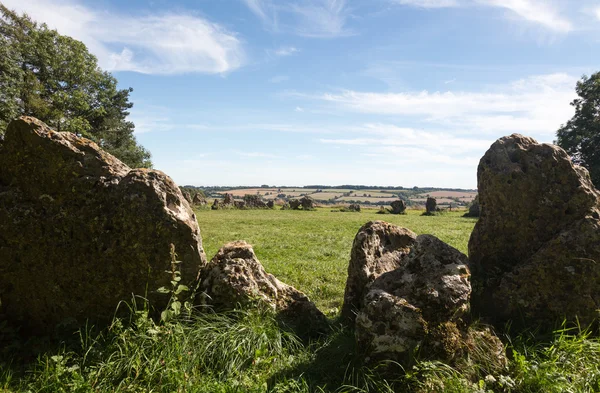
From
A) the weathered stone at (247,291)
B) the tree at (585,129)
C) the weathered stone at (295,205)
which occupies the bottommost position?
the weathered stone at (295,205)

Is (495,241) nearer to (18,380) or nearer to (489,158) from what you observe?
(489,158)

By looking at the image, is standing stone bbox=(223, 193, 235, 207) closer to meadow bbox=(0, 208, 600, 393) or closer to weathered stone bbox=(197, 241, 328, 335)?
weathered stone bbox=(197, 241, 328, 335)

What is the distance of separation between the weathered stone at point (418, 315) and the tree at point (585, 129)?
41683 millimetres

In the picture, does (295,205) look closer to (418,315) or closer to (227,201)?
(227,201)

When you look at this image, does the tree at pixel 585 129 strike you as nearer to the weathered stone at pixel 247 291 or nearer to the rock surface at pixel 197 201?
the weathered stone at pixel 247 291

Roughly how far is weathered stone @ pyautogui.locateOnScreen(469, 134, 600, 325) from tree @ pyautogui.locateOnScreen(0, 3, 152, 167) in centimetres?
2739

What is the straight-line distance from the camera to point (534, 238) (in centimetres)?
589

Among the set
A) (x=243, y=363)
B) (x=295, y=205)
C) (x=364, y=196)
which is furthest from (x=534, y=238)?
(x=364, y=196)

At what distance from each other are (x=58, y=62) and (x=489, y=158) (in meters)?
41.2

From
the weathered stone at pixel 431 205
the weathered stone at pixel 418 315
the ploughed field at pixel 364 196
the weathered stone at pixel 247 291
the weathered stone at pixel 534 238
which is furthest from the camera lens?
the ploughed field at pixel 364 196

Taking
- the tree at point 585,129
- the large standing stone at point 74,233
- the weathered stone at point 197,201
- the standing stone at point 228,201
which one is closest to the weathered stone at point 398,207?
the tree at point 585,129

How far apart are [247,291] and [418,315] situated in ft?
8.71

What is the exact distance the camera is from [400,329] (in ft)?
14.2

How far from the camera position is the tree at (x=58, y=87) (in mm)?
26047
